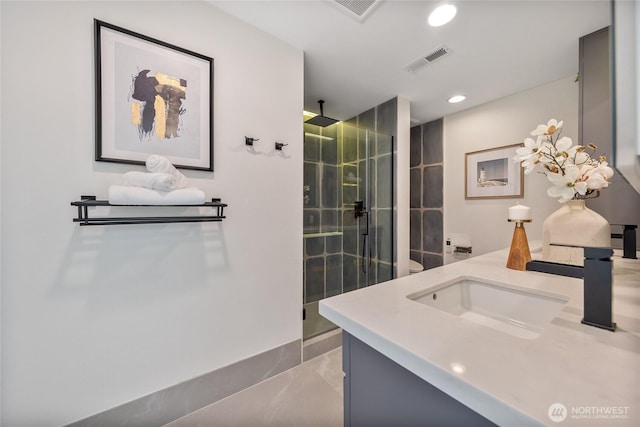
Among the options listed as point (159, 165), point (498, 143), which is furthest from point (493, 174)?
point (159, 165)

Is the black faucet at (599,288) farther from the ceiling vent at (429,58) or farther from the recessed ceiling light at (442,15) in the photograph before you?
the ceiling vent at (429,58)

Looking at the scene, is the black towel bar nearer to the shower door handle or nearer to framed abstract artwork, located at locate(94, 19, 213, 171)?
framed abstract artwork, located at locate(94, 19, 213, 171)

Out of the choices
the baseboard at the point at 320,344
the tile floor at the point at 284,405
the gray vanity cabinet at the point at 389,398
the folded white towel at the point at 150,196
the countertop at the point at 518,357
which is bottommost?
the tile floor at the point at 284,405

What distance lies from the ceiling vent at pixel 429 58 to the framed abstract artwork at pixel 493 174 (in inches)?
46.6

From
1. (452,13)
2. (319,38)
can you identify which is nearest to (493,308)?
(452,13)

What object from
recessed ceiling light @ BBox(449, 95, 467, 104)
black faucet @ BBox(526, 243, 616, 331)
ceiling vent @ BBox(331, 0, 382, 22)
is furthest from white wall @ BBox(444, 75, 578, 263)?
black faucet @ BBox(526, 243, 616, 331)

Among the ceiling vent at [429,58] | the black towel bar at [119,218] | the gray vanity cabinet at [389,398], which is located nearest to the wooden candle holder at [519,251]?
the gray vanity cabinet at [389,398]

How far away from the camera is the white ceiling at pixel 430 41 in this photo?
1334 millimetres

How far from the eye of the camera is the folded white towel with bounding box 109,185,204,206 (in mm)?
994

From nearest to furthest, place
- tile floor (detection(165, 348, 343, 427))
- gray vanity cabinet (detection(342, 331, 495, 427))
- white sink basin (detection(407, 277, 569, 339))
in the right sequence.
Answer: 1. gray vanity cabinet (detection(342, 331, 495, 427))
2. white sink basin (detection(407, 277, 569, 339))
3. tile floor (detection(165, 348, 343, 427))

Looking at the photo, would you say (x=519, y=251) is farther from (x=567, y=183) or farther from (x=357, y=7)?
(x=357, y=7)

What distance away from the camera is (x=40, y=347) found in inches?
38.2

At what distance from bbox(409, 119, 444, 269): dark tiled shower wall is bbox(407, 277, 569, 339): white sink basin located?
6.57ft

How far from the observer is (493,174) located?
2.41 m
